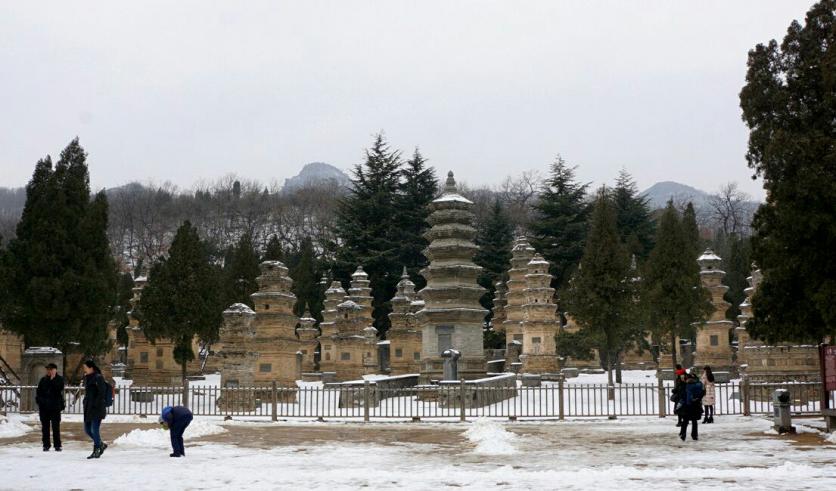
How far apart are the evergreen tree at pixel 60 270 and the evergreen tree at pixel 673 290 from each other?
2412cm

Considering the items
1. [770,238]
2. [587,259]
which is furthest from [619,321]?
[770,238]

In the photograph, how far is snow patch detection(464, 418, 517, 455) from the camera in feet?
51.2

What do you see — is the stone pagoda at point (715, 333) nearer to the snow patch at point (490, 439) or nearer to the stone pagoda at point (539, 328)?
the stone pagoda at point (539, 328)

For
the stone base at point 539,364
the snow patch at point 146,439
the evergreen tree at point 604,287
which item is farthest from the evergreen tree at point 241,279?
the snow patch at point 146,439

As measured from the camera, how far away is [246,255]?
167 feet

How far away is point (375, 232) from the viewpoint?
64500 millimetres

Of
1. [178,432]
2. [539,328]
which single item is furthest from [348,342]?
[178,432]

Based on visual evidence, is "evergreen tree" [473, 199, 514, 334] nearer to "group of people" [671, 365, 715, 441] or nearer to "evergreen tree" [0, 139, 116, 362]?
"evergreen tree" [0, 139, 116, 362]

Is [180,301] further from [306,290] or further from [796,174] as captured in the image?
[796,174]

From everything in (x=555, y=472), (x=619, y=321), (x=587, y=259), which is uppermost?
(x=587, y=259)

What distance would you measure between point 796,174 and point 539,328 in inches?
931

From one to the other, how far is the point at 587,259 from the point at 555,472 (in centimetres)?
2373

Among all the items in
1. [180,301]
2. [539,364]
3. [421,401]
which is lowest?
[421,401]

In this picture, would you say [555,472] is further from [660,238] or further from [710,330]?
[710,330]
